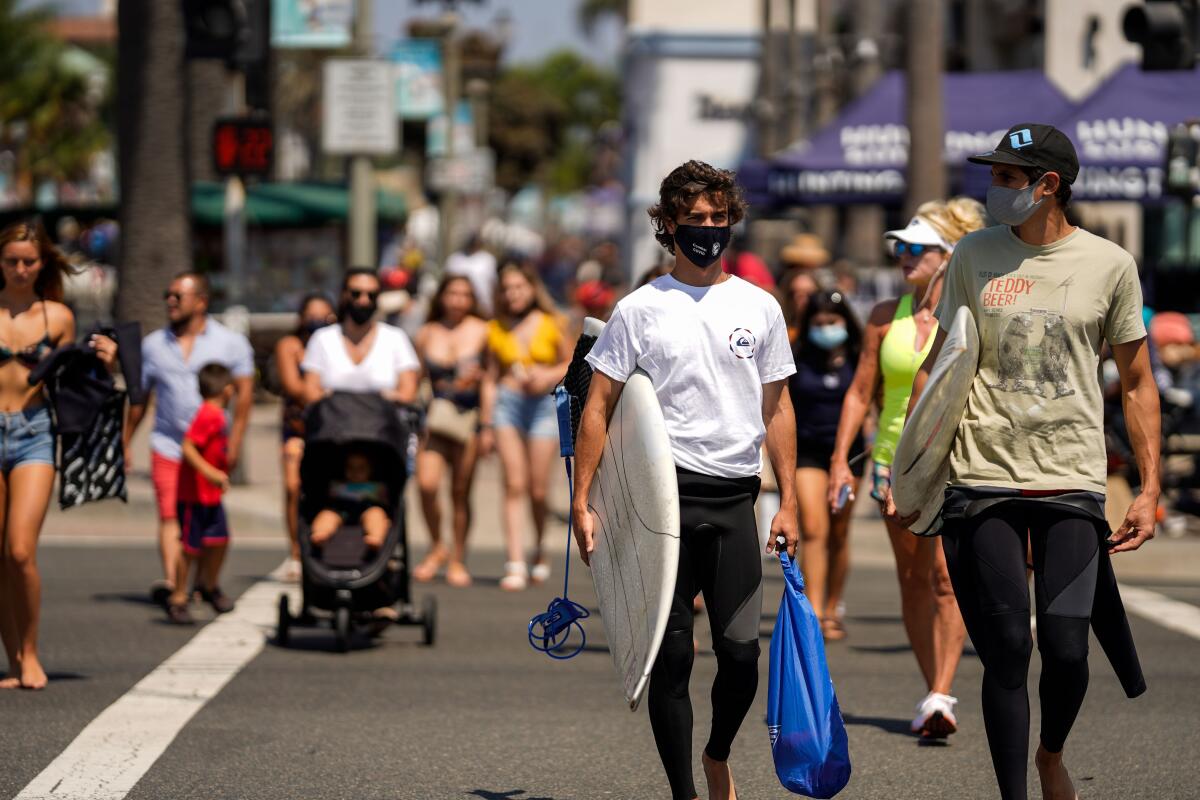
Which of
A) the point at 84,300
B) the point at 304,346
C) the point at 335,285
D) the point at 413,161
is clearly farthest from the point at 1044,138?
the point at 413,161

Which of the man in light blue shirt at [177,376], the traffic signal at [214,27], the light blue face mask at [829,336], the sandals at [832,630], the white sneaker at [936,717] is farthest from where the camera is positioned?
the traffic signal at [214,27]

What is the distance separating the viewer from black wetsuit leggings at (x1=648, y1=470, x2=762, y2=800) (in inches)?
233

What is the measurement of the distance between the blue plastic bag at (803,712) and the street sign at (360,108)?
10.4 meters

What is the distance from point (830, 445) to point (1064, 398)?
13.8 feet

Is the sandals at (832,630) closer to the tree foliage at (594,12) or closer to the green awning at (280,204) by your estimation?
the green awning at (280,204)

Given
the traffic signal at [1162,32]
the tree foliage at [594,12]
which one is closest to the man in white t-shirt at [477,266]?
the traffic signal at [1162,32]

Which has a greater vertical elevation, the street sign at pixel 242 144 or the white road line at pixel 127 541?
the street sign at pixel 242 144

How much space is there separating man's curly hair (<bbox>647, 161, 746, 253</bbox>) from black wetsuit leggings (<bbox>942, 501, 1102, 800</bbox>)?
1.14m

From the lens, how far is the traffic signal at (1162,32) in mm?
14164

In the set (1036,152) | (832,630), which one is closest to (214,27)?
(832,630)

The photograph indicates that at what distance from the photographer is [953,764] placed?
287 inches

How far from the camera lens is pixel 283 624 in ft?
32.3

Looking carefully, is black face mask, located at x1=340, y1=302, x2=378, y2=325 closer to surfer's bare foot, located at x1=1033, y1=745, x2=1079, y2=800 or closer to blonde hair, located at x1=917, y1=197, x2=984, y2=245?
blonde hair, located at x1=917, y1=197, x2=984, y2=245

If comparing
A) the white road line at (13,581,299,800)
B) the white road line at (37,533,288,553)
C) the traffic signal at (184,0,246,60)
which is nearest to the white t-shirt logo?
the white road line at (13,581,299,800)
